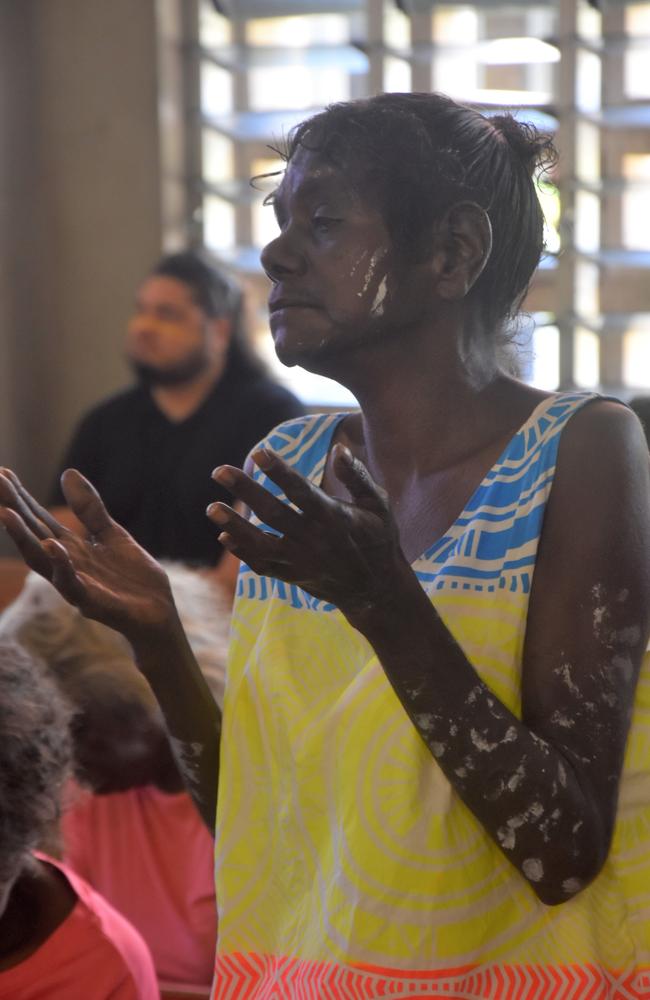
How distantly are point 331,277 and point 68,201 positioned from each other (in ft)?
11.3

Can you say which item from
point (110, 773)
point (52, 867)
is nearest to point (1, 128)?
point (110, 773)

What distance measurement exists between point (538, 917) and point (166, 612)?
0.39 meters

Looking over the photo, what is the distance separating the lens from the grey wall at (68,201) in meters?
4.24

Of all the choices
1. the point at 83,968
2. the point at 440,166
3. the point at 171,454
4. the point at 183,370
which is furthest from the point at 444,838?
the point at 183,370

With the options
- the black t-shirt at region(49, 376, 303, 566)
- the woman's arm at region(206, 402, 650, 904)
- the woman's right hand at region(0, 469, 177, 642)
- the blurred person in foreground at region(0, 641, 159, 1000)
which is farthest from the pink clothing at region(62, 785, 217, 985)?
the black t-shirt at region(49, 376, 303, 566)

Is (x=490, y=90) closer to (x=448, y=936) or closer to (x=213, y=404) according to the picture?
(x=213, y=404)

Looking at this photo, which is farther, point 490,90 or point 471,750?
point 490,90

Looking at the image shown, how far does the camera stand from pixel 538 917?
40.8 inches

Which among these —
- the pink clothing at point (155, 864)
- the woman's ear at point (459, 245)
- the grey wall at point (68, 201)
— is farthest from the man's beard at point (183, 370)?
the woman's ear at point (459, 245)

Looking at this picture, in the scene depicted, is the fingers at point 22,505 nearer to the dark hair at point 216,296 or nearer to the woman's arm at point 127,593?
the woman's arm at point 127,593

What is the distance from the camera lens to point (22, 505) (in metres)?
1.09

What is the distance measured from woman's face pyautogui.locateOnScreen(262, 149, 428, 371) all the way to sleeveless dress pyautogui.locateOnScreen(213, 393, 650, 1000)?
16 cm

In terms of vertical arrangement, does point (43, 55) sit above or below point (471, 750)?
above

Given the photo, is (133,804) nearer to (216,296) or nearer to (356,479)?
(356,479)
